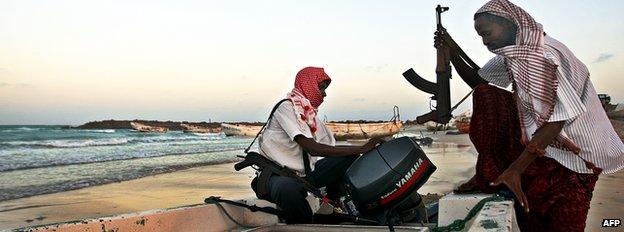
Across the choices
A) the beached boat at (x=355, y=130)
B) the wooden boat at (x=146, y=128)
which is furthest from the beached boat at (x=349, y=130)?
the wooden boat at (x=146, y=128)

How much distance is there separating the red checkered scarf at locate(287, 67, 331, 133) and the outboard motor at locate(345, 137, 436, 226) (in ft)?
2.67

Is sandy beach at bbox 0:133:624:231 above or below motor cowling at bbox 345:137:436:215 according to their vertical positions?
below

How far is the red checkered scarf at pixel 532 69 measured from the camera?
254cm

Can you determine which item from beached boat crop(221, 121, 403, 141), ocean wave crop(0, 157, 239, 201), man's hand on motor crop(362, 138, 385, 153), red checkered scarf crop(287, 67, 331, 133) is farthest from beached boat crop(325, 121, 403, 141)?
man's hand on motor crop(362, 138, 385, 153)

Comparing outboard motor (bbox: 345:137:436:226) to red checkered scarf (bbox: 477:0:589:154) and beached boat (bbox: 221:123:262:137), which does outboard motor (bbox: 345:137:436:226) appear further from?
beached boat (bbox: 221:123:262:137)

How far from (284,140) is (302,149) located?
136 millimetres

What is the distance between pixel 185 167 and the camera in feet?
55.4

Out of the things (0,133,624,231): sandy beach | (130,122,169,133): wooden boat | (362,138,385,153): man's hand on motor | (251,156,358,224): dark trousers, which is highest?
(130,122,169,133): wooden boat

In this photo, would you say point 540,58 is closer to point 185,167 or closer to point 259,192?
point 259,192

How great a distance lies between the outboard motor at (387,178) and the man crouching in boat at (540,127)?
520 mm

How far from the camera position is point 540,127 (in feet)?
8.50

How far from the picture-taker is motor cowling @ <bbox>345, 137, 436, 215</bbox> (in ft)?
10.9

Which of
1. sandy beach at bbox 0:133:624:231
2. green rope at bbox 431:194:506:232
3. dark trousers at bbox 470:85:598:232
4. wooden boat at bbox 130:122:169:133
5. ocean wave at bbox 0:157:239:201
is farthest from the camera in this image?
wooden boat at bbox 130:122:169:133

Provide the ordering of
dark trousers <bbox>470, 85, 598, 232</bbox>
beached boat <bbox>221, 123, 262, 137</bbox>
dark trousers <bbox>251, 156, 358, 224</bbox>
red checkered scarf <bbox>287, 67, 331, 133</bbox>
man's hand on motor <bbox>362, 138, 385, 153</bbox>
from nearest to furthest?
dark trousers <bbox>470, 85, 598, 232</bbox>, man's hand on motor <bbox>362, 138, 385, 153</bbox>, dark trousers <bbox>251, 156, 358, 224</bbox>, red checkered scarf <bbox>287, 67, 331, 133</bbox>, beached boat <bbox>221, 123, 262, 137</bbox>
